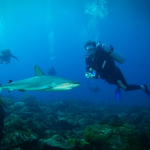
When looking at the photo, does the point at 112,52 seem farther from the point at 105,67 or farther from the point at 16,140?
→ the point at 16,140

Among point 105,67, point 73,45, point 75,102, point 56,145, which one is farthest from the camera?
point 73,45

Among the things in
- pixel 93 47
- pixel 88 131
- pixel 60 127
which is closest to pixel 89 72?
pixel 93 47

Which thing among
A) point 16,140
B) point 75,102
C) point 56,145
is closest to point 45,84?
point 56,145

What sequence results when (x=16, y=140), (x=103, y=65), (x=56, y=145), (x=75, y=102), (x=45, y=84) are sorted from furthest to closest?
(x=75, y=102)
(x=103, y=65)
(x=16, y=140)
(x=56, y=145)
(x=45, y=84)

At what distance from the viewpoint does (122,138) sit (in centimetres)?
353

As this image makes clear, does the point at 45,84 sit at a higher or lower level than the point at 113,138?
higher

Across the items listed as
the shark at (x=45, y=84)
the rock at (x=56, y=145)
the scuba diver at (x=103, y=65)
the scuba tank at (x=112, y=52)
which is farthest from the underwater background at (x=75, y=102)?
the scuba tank at (x=112, y=52)

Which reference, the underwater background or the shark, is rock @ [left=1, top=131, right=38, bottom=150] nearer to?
the underwater background

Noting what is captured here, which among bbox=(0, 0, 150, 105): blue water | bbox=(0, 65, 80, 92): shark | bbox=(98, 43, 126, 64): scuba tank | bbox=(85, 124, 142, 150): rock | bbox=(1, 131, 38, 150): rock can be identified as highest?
bbox=(0, 0, 150, 105): blue water

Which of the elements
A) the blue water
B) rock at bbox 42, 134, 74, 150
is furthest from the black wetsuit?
the blue water

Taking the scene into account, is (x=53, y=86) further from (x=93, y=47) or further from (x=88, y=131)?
(x=93, y=47)

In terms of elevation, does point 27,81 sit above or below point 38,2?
below

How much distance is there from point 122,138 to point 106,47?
6.19 m

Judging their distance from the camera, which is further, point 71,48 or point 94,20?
point 71,48
